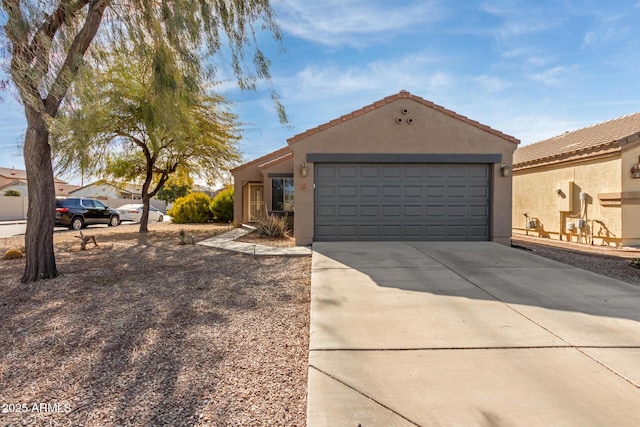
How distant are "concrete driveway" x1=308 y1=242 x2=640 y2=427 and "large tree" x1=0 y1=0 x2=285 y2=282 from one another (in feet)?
16.9

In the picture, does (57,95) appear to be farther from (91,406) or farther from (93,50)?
(91,406)

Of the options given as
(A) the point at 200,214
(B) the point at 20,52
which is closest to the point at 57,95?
(B) the point at 20,52

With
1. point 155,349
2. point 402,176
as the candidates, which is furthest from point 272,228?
point 155,349

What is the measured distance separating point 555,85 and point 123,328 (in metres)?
13.2

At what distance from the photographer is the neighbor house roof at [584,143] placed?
10867 mm

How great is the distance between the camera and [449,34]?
9109mm

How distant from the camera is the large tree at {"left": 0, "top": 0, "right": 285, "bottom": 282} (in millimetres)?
5445

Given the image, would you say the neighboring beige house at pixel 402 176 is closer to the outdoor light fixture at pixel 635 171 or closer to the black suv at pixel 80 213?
the outdoor light fixture at pixel 635 171

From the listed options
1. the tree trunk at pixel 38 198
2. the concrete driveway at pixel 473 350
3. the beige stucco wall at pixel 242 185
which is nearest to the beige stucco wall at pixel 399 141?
the concrete driveway at pixel 473 350

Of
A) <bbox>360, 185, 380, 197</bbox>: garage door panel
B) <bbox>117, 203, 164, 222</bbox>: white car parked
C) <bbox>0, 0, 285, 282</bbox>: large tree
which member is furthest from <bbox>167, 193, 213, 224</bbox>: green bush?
<bbox>0, 0, 285, 282</bbox>: large tree

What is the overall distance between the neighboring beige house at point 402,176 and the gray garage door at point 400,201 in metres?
0.03

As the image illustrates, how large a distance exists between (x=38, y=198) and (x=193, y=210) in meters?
14.4

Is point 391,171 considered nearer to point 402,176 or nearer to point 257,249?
point 402,176

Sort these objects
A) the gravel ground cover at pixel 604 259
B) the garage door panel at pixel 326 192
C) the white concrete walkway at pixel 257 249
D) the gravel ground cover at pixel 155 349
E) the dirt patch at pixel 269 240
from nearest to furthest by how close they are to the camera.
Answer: the gravel ground cover at pixel 155 349, the gravel ground cover at pixel 604 259, the white concrete walkway at pixel 257 249, the garage door panel at pixel 326 192, the dirt patch at pixel 269 240
